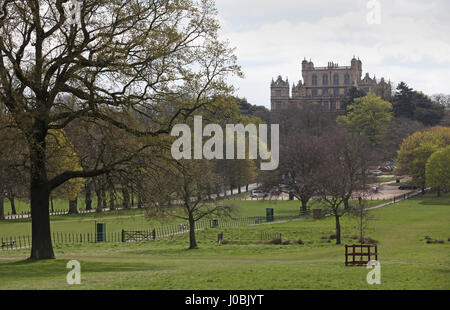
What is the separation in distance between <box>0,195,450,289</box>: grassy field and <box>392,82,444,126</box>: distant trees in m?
56.9

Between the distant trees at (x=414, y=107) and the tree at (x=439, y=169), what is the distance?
45709 mm

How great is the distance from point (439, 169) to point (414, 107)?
5165 cm

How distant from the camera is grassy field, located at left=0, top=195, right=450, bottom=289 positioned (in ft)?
59.9

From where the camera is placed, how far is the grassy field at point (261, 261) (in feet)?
59.9

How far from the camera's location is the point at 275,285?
17.5m

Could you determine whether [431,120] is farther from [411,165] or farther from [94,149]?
[94,149]

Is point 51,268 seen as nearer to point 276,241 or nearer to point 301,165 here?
point 276,241

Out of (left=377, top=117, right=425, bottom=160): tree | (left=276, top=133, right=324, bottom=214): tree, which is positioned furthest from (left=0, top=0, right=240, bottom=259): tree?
(left=377, top=117, right=425, bottom=160): tree

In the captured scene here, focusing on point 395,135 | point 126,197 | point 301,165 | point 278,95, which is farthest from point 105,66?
point 278,95

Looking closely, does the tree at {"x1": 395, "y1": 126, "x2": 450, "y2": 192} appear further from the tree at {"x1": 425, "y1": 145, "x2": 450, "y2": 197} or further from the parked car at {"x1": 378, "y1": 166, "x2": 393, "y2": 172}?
the parked car at {"x1": 378, "y1": 166, "x2": 393, "y2": 172}

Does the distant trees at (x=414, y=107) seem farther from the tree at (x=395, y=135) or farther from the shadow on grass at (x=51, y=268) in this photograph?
the shadow on grass at (x=51, y=268)

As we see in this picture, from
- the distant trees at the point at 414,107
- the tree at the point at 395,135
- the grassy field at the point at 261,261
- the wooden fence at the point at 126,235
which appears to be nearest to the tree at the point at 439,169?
the grassy field at the point at 261,261

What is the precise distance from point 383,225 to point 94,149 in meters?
31.2

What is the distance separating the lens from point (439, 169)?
80.4 meters
